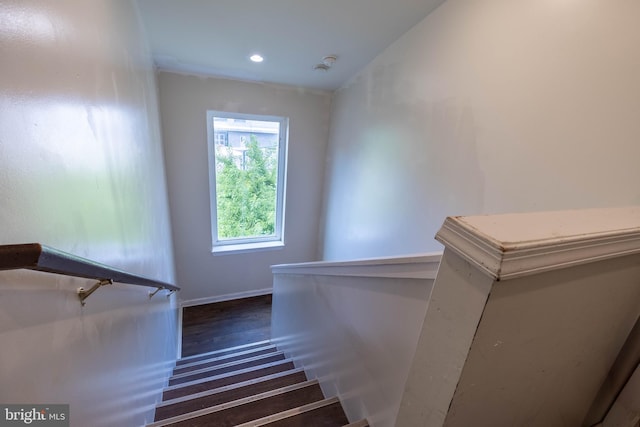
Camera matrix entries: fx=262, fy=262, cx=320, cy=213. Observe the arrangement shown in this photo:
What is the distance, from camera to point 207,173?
3.14 meters

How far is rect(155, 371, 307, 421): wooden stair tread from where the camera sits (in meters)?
1.50

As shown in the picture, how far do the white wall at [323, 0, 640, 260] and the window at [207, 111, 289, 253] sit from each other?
1.53 m

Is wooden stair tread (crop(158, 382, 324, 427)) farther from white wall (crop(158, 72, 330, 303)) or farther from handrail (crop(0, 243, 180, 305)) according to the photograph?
white wall (crop(158, 72, 330, 303))

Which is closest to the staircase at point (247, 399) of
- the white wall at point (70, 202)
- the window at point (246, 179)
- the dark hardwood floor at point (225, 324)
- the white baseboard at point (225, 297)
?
the white wall at point (70, 202)

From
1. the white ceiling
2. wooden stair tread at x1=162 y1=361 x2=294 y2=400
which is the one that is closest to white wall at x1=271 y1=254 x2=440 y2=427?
wooden stair tread at x1=162 y1=361 x2=294 y2=400

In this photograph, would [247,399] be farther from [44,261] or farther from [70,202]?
[44,261]

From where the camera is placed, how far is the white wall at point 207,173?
286 centimetres

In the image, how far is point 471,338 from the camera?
0.49 m

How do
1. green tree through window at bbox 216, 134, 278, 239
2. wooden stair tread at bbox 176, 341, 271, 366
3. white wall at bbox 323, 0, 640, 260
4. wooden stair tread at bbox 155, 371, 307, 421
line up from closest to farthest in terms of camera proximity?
white wall at bbox 323, 0, 640, 260 → wooden stair tread at bbox 155, 371, 307, 421 → wooden stair tread at bbox 176, 341, 271, 366 → green tree through window at bbox 216, 134, 278, 239

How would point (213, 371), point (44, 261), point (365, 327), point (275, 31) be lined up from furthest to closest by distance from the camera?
point (213, 371), point (275, 31), point (365, 327), point (44, 261)

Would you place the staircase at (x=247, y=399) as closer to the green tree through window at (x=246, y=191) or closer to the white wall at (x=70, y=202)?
the white wall at (x=70, y=202)

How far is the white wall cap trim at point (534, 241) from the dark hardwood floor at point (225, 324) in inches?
124

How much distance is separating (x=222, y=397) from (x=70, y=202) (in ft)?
4.83

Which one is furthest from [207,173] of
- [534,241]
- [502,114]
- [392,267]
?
[534,241]
